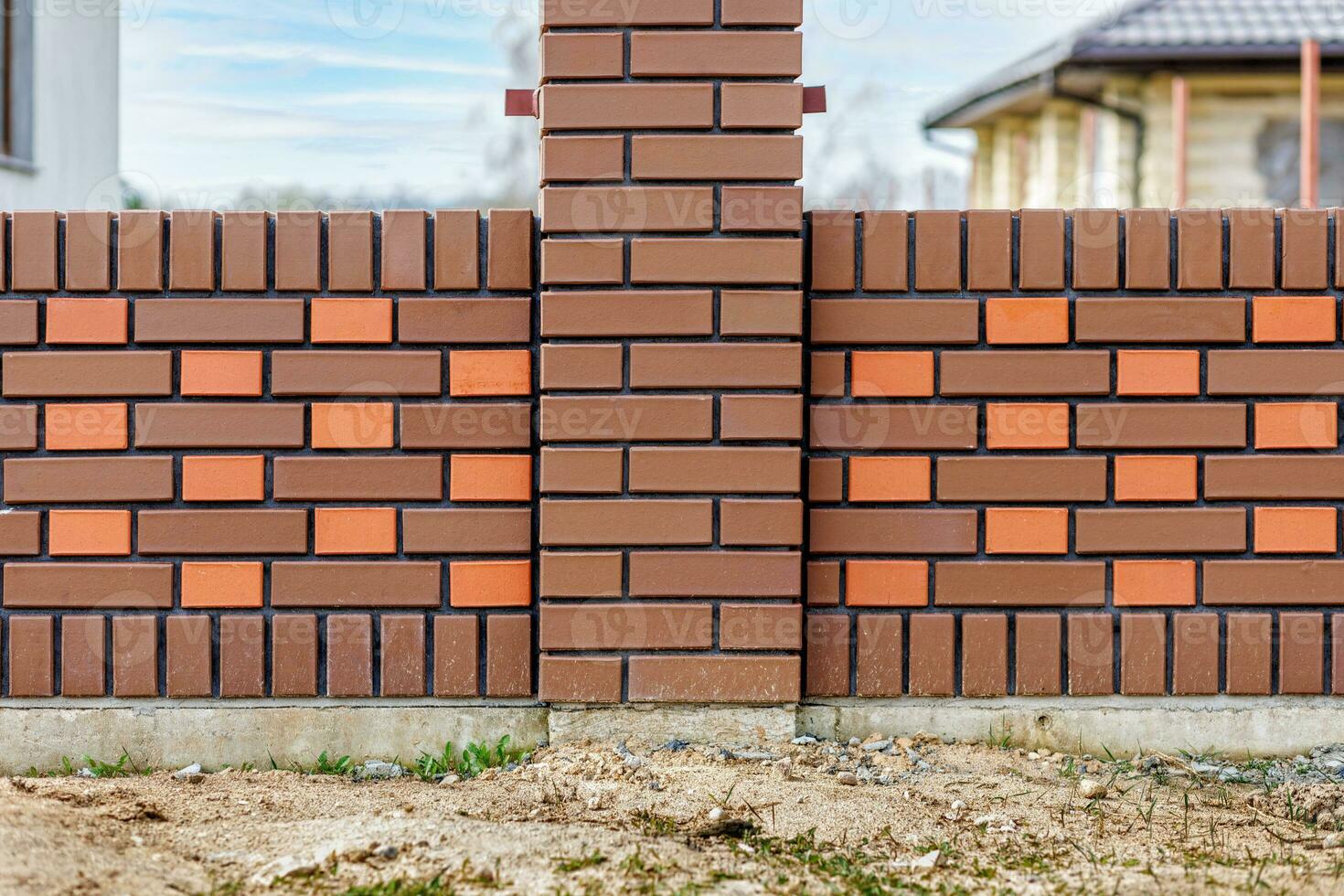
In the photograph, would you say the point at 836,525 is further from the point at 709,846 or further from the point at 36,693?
the point at 36,693

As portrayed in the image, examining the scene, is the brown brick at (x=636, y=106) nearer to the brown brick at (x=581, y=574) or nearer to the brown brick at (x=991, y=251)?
the brown brick at (x=991, y=251)

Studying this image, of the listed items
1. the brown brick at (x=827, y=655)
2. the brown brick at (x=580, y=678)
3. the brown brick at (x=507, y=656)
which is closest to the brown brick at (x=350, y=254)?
the brown brick at (x=507, y=656)

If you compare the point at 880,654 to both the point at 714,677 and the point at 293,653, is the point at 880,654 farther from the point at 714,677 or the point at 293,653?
the point at 293,653

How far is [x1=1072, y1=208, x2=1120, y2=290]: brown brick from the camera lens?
2.81 m

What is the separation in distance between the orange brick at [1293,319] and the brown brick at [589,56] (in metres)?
1.68

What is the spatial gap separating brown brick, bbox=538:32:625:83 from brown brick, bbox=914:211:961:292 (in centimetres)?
83

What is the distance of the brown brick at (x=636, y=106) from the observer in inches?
107

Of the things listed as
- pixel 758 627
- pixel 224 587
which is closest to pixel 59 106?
pixel 224 587

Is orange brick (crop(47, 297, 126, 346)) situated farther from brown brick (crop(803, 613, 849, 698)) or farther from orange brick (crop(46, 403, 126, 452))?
brown brick (crop(803, 613, 849, 698))

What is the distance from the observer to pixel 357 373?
9.16 feet

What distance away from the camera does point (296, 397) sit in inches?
111

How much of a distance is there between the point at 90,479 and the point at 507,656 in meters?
1.12

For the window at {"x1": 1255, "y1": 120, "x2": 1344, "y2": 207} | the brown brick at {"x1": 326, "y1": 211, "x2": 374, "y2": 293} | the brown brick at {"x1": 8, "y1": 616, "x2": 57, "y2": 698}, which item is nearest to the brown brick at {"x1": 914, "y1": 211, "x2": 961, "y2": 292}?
the brown brick at {"x1": 326, "y1": 211, "x2": 374, "y2": 293}

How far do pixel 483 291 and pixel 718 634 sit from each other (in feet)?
3.35
